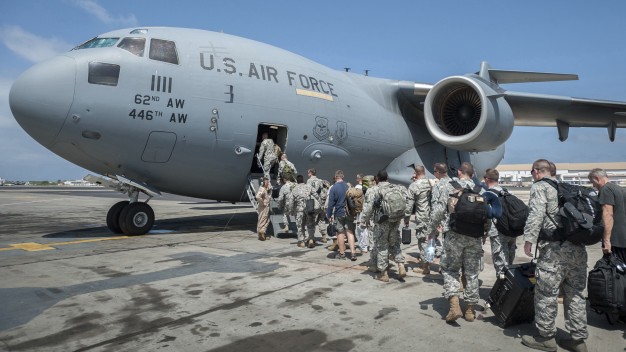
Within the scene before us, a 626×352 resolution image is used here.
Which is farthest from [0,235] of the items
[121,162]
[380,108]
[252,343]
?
[380,108]

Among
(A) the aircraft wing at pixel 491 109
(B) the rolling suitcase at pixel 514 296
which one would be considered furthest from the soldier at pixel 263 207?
(B) the rolling suitcase at pixel 514 296

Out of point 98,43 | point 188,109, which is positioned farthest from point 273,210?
point 98,43

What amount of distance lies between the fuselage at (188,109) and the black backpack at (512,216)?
637 centimetres

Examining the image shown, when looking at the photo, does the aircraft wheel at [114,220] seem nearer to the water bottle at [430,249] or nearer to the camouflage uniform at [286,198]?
the camouflage uniform at [286,198]

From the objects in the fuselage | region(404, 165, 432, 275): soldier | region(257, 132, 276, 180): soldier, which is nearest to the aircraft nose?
the fuselage

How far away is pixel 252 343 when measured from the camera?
353cm

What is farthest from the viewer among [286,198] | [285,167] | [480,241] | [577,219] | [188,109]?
[285,167]

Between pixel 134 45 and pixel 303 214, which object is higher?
pixel 134 45

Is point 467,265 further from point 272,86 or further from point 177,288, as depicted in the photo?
point 272,86

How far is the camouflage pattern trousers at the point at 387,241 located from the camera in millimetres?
5812

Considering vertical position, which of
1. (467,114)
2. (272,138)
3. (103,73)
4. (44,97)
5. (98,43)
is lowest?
(272,138)

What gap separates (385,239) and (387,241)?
0.17 feet

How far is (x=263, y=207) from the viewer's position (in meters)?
9.55

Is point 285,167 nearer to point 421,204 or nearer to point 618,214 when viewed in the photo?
point 421,204
